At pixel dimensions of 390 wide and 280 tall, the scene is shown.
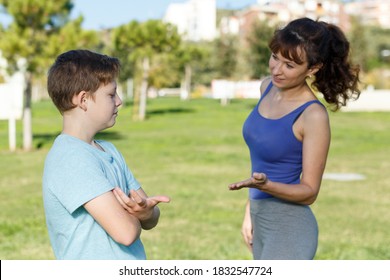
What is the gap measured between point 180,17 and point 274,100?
130 metres

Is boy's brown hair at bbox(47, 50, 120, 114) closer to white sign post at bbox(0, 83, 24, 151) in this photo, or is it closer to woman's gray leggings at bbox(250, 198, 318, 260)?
woman's gray leggings at bbox(250, 198, 318, 260)

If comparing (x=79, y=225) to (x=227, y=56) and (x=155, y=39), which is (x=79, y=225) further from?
(x=227, y=56)

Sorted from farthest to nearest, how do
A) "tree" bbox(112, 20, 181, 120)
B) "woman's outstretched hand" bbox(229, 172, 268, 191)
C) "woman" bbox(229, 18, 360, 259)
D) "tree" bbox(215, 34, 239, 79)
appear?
"tree" bbox(215, 34, 239, 79)
"tree" bbox(112, 20, 181, 120)
"woman" bbox(229, 18, 360, 259)
"woman's outstretched hand" bbox(229, 172, 268, 191)

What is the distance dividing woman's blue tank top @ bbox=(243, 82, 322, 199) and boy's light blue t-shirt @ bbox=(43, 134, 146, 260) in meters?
0.88

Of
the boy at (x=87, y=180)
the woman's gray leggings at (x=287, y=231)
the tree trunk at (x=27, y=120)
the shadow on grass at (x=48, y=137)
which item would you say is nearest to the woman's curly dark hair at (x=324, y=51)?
the woman's gray leggings at (x=287, y=231)

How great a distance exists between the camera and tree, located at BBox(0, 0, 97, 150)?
61.2 feet

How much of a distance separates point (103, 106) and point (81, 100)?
0.24ft

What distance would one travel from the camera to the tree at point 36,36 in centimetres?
1866

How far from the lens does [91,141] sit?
8.11ft

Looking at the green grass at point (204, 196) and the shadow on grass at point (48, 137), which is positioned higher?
the green grass at point (204, 196)

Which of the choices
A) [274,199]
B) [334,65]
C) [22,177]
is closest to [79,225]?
[274,199]

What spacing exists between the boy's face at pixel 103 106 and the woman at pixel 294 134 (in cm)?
83

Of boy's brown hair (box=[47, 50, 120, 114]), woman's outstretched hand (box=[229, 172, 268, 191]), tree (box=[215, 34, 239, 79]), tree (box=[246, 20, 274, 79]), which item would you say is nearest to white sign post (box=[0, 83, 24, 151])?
woman's outstretched hand (box=[229, 172, 268, 191])

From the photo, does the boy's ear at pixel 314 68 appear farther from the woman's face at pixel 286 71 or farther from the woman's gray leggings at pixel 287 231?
the woman's gray leggings at pixel 287 231
